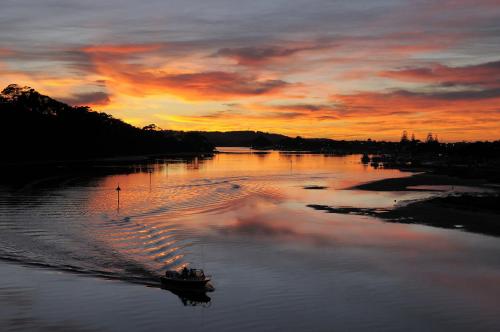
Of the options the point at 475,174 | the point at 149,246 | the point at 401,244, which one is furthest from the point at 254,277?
the point at 475,174

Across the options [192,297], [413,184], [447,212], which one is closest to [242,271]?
[192,297]

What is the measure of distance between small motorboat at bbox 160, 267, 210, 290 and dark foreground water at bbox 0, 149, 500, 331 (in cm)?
63

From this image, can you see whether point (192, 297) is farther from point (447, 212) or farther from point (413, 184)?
point (413, 184)

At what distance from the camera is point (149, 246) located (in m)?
42.8

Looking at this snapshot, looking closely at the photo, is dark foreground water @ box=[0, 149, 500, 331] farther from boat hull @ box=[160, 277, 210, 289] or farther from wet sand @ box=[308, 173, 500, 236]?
wet sand @ box=[308, 173, 500, 236]

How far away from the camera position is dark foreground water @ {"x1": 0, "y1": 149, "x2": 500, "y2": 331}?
86.1 ft

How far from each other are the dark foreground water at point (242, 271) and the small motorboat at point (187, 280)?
2.08ft

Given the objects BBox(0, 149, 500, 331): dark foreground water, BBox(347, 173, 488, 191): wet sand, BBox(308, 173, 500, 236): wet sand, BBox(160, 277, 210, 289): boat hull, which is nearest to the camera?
BBox(0, 149, 500, 331): dark foreground water

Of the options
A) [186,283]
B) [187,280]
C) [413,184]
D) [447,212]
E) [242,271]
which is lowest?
[242,271]

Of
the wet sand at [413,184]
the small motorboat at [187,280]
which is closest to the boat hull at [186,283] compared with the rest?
the small motorboat at [187,280]

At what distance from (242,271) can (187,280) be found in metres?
5.70

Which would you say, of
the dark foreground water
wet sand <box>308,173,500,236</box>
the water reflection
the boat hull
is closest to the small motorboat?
the boat hull

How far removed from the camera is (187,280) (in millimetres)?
30344

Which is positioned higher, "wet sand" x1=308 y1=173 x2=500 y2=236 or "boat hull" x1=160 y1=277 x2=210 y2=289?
"wet sand" x1=308 y1=173 x2=500 y2=236
